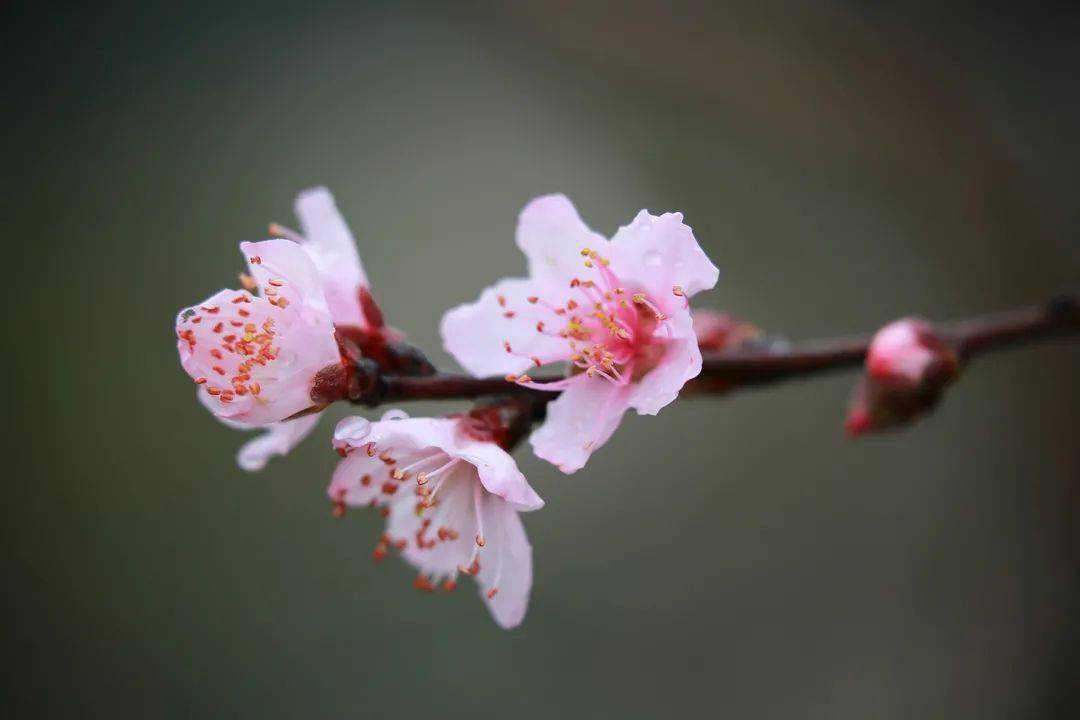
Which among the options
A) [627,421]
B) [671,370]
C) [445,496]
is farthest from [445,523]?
[627,421]

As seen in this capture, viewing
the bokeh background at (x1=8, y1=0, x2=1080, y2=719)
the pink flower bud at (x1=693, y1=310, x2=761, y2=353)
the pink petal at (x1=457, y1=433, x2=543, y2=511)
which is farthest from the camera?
the bokeh background at (x1=8, y1=0, x2=1080, y2=719)

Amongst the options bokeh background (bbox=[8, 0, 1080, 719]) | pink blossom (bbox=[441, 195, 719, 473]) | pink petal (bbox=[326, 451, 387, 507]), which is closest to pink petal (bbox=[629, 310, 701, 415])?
pink blossom (bbox=[441, 195, 719, 473])

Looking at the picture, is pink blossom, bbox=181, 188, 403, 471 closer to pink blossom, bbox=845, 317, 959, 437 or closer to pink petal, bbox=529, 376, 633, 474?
pink petal, bbox=529, 376, 633, 474

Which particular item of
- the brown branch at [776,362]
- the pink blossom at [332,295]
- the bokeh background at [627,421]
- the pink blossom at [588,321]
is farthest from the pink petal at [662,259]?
the bokeh background at [627,421]

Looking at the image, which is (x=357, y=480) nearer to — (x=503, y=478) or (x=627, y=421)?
(x=503, y=478)

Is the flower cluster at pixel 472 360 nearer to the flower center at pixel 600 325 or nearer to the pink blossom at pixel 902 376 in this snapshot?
the flower center at pixel 600 325

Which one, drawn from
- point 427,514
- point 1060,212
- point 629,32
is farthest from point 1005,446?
point 427,514

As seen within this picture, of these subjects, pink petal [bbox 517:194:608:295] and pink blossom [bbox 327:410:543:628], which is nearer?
pink blossom [bbox 327:410:543:628]

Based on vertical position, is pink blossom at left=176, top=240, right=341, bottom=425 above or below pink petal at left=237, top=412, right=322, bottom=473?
above
